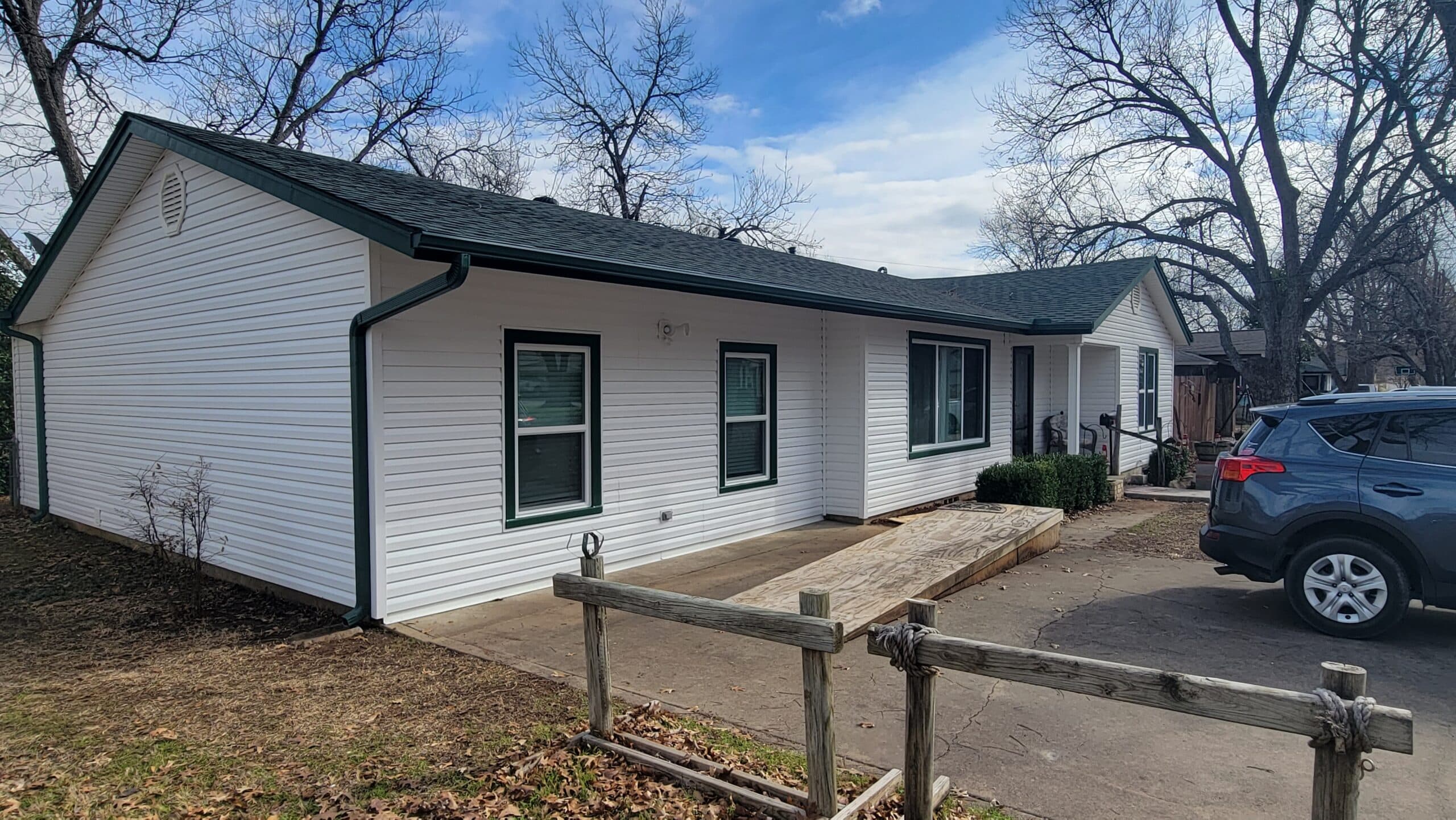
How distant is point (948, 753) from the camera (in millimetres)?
4098

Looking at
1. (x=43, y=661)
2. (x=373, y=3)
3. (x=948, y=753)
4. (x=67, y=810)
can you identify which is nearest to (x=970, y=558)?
(x=948, y=753)

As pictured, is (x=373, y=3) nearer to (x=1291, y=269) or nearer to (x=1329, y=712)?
(x=1291, y=269)

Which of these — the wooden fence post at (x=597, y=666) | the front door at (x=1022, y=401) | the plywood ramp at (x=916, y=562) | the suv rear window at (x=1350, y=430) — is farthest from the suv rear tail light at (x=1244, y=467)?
the front door at (x=1022, y=401)

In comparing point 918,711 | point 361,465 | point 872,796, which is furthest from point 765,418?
point 918,711

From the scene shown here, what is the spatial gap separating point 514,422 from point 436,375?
32.9 inches

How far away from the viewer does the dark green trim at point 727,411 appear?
30.7ft

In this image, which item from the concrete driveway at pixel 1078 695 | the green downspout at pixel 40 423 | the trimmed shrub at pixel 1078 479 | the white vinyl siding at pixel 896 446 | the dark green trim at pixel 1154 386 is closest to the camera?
the concrete driveway at pixel 1078 695

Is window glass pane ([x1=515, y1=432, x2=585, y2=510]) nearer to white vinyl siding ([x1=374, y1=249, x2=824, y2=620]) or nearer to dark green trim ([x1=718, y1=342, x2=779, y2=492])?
white vinyl siding ([x1=374, y1=249, x2=824, y2=620])

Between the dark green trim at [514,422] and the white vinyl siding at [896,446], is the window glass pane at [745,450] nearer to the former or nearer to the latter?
the white vinyl siding at [896,446]

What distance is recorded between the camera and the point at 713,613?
12.0 ft

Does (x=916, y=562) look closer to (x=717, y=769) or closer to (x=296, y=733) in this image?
(x=717, y=769)

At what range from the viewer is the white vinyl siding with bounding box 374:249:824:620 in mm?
6402

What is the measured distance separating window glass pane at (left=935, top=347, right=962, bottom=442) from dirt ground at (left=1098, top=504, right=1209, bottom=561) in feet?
9.20

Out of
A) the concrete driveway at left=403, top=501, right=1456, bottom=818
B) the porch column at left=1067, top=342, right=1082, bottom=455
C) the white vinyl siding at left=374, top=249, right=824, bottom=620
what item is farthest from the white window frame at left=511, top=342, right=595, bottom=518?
the porch column at left=1067, top=342, right=1082, bottom=455
